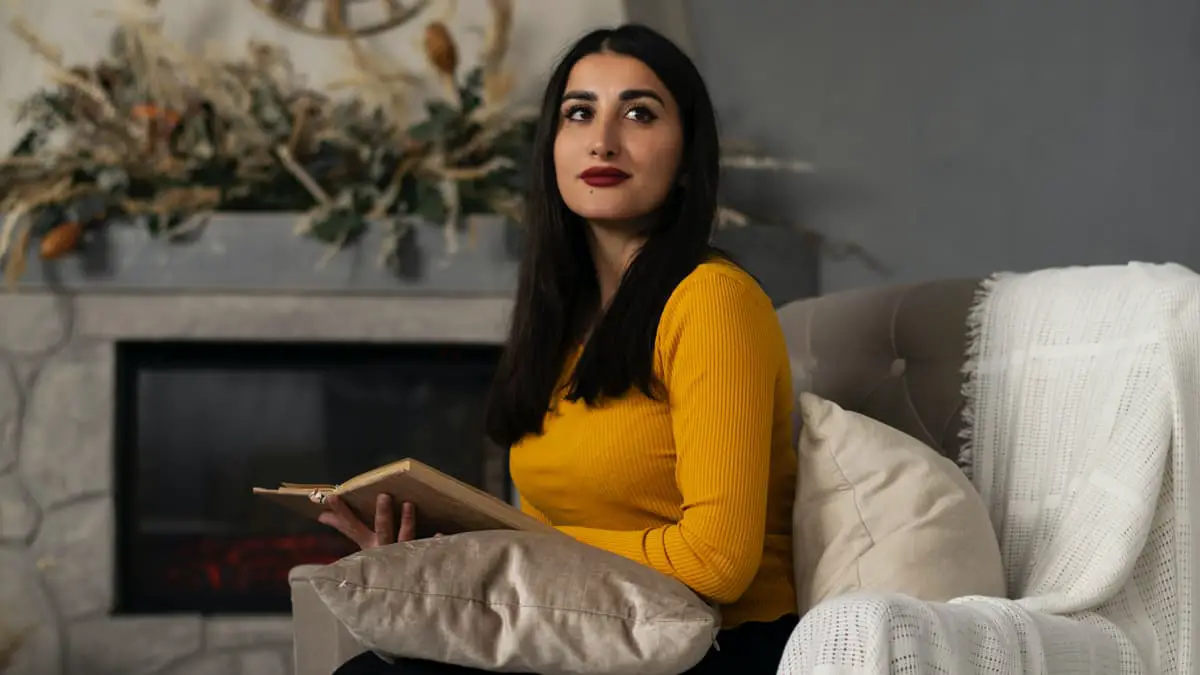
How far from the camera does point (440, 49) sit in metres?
2.87

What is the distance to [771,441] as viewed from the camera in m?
1.46

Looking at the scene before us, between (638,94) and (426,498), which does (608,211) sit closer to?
(638,94)

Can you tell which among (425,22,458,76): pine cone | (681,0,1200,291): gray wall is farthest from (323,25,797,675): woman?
(681,0,1200,291): gray wall

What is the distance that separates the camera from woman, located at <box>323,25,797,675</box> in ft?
4.43

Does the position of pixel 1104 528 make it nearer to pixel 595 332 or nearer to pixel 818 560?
pixel 818 560

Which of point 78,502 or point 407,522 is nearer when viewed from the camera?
point 407,522

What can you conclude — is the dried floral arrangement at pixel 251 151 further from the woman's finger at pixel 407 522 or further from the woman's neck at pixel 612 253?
the woman's finger at pixel 407 522

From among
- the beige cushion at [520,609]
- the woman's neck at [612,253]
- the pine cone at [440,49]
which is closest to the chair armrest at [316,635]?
the beige cushion at [520,609]

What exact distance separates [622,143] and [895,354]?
0.47 meters

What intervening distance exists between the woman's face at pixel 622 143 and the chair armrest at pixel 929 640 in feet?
1.92

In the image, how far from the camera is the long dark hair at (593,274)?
A: 4.89 feet

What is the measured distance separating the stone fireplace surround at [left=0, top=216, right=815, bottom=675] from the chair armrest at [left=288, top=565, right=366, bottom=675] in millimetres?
1377

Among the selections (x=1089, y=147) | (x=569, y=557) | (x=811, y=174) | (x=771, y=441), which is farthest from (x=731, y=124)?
(x=569, y=557)

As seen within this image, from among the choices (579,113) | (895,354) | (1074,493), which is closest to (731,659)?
(1074,493)
